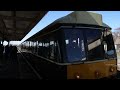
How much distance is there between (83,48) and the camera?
7.88m

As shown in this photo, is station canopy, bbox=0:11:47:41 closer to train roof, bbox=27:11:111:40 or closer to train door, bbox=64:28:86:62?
train roof, bbox=27:11:111:40

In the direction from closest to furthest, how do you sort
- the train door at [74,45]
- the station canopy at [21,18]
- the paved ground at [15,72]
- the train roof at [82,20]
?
the train door at [74,45] → the train roof at [82,20] → the station canopy at [21,18] → the paved ground at [15,72]

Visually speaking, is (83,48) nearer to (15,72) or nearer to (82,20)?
(82,20)

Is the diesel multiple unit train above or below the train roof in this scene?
below

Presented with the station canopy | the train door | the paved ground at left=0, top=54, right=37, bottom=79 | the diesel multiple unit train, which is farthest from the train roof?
the paved ground at left=0, top=54, right=37, bottom=79

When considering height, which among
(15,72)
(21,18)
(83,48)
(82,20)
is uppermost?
(21,18)

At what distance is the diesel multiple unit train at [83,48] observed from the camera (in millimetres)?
7805

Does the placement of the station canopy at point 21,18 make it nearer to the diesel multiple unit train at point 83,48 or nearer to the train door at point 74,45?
the diesel multiple unit train at point 83,48

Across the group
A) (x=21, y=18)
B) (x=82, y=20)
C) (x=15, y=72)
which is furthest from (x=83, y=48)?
(x=15, y=72)

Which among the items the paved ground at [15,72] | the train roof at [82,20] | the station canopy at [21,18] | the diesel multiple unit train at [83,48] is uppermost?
the station canopy at [21,18]

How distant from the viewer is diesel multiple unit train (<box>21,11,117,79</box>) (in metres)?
7.80

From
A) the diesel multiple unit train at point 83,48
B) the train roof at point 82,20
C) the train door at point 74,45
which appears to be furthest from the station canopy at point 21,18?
the train door at point 74,45

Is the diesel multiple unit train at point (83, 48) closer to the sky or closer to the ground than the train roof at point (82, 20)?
closer to the ground
